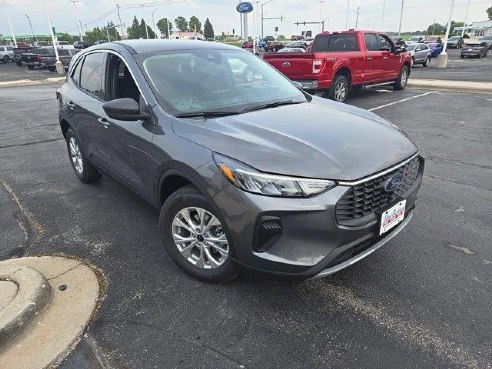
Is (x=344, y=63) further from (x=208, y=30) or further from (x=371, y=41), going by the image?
(x=208, y=30)

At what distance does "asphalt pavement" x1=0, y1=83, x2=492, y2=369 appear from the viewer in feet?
7.63

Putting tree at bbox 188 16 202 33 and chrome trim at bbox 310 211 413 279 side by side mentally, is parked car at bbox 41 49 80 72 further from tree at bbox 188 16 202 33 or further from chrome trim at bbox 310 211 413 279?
tree at bbox 188 16 202 33

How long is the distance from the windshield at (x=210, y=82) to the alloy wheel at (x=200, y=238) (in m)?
0.85

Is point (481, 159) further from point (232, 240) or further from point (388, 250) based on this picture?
point (232, 240)

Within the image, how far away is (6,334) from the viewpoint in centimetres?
245

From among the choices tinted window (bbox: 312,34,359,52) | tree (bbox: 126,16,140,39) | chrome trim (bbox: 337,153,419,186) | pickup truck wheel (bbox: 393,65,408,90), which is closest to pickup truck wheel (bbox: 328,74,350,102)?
tinted window (bbox: 312,34,359,52)

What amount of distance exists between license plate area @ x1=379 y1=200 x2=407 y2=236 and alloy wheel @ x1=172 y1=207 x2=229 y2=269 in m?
1.07

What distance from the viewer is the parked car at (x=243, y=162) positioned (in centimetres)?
236

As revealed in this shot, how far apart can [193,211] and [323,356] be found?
133cm

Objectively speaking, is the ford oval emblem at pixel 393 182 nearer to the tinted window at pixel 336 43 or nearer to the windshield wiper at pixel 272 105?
the windshield wiper at pixel 272 105

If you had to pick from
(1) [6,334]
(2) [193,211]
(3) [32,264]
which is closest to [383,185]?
(2) [193,211]

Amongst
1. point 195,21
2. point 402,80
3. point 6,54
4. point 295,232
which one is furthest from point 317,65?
point 195,21

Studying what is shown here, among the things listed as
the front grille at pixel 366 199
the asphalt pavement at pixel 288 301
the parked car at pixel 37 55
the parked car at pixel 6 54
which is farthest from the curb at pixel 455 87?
the parked car at pixel 6 54

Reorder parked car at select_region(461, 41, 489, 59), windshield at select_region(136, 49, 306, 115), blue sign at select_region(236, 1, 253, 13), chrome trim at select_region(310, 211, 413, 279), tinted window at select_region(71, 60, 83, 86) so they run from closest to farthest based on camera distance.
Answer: chrome trim at select_region(310, 211, 413, 279), windshield at select_region(136, 49, 306, 115), tinted window at select_region(71, 60, 83, 86), blue sign at select_region(236, 1, 253, 13), parked car at select_region(461, 41, 489, 59)
